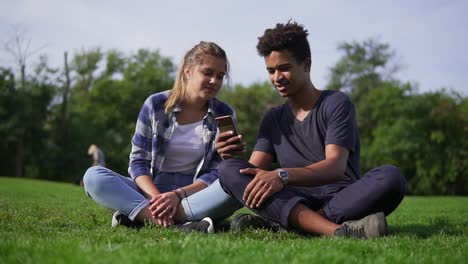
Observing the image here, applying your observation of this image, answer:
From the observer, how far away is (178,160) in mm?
5805

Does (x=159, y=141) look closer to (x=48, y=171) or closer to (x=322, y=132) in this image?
(x=322, y=132)

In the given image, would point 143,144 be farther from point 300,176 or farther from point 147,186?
point 300,176

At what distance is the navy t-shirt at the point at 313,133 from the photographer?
184 inches

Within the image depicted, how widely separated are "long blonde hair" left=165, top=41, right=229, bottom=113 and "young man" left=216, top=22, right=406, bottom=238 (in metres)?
0.74

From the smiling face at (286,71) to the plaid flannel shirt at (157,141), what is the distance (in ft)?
3.82

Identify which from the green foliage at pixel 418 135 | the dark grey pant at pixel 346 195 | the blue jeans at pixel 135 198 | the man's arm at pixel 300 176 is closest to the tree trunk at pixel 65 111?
the green foliage at pixel 418 135

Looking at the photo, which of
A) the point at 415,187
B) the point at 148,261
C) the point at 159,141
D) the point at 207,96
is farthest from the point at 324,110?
the point at 415,187

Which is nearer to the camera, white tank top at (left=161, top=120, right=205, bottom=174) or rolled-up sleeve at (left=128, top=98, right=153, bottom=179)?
rolled-up sleeve at (left=128, top=98, right=153, bottom=179)

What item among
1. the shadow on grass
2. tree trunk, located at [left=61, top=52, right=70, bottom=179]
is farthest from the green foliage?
the shadow on grass

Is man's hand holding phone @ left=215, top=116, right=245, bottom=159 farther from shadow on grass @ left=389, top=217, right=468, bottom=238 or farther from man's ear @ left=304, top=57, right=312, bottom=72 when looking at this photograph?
shadow on grass @ left=389, top=217, right=468, bottom=238

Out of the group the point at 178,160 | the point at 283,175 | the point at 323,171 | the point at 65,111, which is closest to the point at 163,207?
the point at 178,160

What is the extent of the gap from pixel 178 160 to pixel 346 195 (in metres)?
2.13

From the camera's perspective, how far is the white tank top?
18.9ft

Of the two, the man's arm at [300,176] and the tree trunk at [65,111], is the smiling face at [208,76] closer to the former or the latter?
the man's arm at [300,176]
